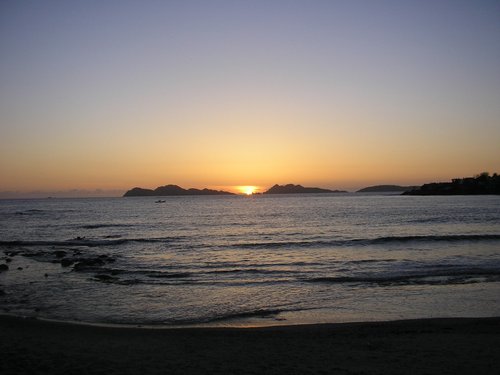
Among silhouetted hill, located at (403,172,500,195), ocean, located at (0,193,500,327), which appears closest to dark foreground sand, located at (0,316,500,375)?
ocean, located at (0,193,500,327)

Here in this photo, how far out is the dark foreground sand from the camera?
8.52m

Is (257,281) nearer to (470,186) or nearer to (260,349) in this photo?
(260,349)

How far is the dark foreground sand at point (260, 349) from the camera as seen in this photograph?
852cm

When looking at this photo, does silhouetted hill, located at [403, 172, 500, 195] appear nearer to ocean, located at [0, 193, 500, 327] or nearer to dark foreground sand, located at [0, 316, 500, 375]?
ocean, located at [0, 193, 500, 327]

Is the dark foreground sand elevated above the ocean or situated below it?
above

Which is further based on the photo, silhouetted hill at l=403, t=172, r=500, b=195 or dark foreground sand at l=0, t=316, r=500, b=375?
silhouetted hill at l=403, t=172, r=500, b=195

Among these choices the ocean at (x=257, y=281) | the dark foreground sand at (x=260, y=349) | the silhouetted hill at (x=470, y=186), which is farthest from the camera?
the silhouetted hill at (x=470, y=186)

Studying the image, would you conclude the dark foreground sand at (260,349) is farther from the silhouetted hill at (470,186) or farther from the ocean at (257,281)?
the silhouetted hill at (470,186)

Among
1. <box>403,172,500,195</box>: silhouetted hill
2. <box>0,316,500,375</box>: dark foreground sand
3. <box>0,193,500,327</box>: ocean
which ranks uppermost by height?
<box>403,172,500,195</box>: silhouetted hill

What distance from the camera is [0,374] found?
26.2ft

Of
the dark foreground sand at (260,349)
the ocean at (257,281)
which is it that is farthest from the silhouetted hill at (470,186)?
the dark foreground sand at (260,349)

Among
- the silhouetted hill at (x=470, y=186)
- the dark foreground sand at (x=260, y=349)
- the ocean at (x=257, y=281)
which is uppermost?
the silhouetted hill at (x=470, y=186)

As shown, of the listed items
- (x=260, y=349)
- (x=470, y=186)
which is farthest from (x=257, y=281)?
(x=470, y=186)

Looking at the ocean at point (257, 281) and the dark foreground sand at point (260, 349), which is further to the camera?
the ocean at point (257, 281)
